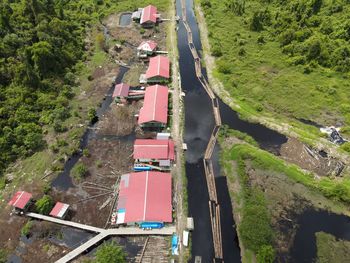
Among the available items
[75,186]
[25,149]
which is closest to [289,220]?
[75,186]

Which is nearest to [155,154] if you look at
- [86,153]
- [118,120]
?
[86,153]

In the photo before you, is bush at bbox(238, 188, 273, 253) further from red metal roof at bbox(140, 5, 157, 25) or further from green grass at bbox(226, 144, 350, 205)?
red metal roof at bbox(140, 5, 157, 25)

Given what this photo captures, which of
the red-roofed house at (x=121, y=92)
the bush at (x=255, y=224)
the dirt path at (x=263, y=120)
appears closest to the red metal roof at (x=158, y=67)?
the red-roofed house at (x=121, y=92)

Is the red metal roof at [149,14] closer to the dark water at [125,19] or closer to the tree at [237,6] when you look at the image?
the dark water at [125,19]

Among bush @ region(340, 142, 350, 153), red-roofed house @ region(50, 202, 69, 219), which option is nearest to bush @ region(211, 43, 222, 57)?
bush @ region(340, 142, 350, 153)

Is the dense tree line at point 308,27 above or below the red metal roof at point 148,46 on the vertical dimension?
above

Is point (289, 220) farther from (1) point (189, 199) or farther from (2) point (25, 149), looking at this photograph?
(2) point (25, 149)
